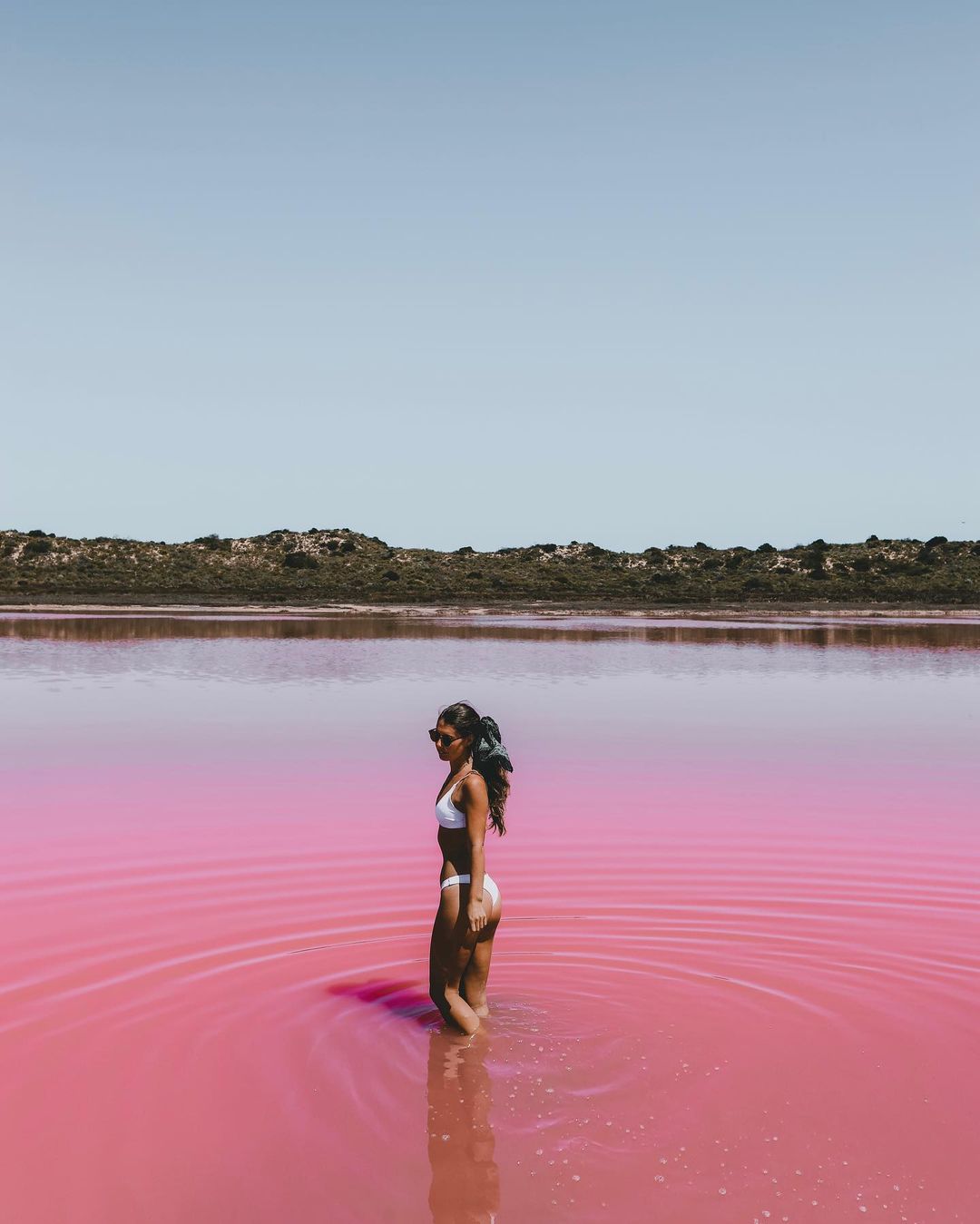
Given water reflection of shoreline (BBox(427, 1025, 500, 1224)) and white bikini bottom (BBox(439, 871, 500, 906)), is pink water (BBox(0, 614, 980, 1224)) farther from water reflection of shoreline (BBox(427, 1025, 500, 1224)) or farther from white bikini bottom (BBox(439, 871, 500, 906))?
white bikini bottom (BBox(439, 871, 500, 906))

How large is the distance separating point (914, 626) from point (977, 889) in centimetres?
5066

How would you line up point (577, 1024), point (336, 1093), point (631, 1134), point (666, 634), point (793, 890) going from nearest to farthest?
point (631, 1134) < point (336, 1093) < point (577, 1024) < point (793, 890) < point (666, 634)

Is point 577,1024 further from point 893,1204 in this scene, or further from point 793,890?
point 793,890

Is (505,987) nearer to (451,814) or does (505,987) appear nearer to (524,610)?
(451,814)

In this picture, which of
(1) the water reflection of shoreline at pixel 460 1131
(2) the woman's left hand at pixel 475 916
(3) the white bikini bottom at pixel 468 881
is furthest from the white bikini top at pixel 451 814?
(1) the water reflection of shoreline at pixel 460 1131

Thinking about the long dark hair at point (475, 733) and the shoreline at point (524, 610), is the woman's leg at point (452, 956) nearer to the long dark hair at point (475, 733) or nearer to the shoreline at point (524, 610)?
the long dark hair at point (475, 733)

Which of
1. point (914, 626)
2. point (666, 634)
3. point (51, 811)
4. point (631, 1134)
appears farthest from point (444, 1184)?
point (914, 626)

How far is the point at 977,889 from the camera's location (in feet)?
30.8

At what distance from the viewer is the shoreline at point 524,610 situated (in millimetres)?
67625

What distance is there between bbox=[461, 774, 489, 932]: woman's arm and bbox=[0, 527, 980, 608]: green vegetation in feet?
240

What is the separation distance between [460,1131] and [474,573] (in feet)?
308

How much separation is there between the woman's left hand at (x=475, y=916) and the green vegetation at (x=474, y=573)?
7311 centimetres

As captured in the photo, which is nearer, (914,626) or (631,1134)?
(631,1134)

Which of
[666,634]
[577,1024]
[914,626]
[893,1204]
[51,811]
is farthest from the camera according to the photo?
[914,626]
